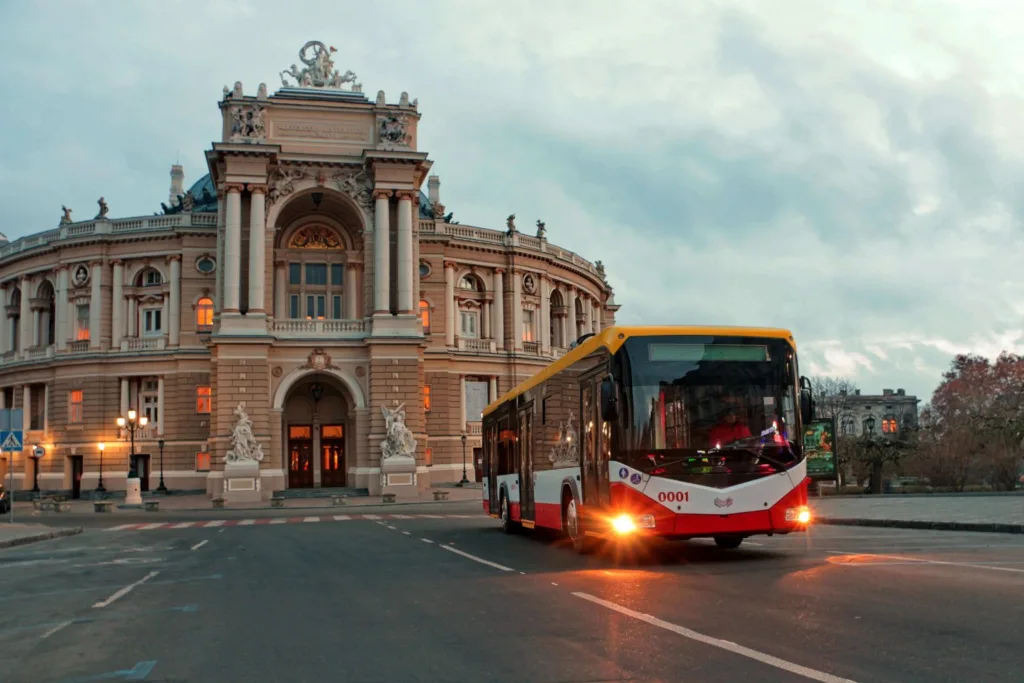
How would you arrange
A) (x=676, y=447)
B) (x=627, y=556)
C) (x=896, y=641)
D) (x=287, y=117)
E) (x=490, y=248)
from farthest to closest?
(x=490, y=248), (x=287, y=117), (x=627, y=556), (x=676, y=447), (x=896, y=641)

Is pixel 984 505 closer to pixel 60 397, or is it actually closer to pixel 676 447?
pixel 676 447

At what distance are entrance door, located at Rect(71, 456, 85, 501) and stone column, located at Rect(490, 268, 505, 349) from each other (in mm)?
26817

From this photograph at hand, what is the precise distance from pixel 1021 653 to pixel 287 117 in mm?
48423

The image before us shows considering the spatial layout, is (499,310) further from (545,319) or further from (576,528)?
(576,528)

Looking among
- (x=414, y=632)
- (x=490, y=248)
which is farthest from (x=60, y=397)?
(x=414, y=632)

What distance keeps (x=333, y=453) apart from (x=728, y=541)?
4065cm

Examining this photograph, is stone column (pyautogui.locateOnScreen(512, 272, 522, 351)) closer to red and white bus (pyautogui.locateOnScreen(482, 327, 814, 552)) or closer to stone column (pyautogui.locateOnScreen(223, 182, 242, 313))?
stone column (pyautogui.locateOnScreen(223, 182, 242, 313))

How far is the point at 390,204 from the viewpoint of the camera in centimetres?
5134

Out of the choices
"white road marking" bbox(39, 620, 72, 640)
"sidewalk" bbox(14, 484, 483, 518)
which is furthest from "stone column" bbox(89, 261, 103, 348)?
"white road marking" bbox(39, 620, 72, 640)

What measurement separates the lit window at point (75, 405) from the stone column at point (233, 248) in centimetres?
1796

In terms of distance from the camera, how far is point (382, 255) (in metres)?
50.2


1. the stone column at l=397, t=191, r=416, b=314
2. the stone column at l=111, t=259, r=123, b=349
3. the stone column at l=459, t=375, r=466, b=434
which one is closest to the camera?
the stone column at l=397, t=191, r=416, b=314

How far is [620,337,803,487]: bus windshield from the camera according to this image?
45.3ft

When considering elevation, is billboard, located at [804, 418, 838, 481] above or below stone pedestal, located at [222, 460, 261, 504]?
above
